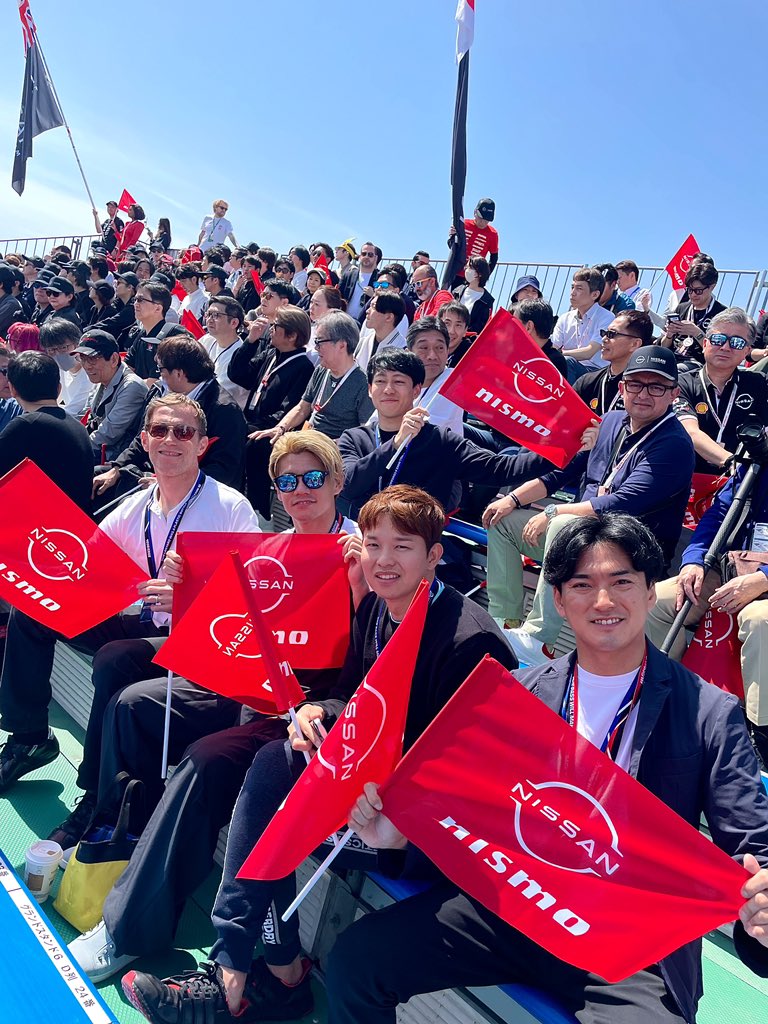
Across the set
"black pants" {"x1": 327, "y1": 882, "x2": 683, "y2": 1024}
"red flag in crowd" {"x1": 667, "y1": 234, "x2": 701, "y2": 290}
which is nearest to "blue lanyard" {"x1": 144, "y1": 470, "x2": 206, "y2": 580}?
"black pants" {"x1": 327, "y1": 882, "x2": 683, "y2": 1024}

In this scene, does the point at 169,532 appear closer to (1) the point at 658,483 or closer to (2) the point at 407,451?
(2) the point at 407,451

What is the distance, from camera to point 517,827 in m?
2.09

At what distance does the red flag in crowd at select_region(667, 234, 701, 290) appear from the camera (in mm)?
10383

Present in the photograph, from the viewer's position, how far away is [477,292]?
9.23 m

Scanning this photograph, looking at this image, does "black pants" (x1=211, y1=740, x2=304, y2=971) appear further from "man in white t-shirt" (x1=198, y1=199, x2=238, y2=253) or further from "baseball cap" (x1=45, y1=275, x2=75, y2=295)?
"man in white t-shirt" (x1=198, y1=199, x2=238, y2=253)

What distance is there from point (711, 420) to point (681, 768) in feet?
10.4

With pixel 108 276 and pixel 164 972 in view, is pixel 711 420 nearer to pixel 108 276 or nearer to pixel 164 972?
pixel 164 972

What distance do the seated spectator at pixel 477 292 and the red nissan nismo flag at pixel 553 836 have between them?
7.24m

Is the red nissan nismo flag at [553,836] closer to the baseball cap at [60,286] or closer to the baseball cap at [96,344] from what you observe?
the baseball cap at [96,344]

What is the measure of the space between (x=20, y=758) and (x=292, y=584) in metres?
1.72

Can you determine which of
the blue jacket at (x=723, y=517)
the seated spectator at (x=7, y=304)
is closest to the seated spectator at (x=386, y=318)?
the blue jacket at (x=723, y=517)

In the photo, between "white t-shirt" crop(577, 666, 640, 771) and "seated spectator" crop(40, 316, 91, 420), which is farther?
"seated spectator" crop(40, 316, 91, 420)

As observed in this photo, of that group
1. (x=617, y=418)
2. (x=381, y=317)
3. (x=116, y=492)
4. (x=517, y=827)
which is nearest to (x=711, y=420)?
(x=617, y=418)

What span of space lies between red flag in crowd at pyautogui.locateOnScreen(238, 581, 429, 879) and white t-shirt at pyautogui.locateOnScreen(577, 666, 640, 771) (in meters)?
0.53
